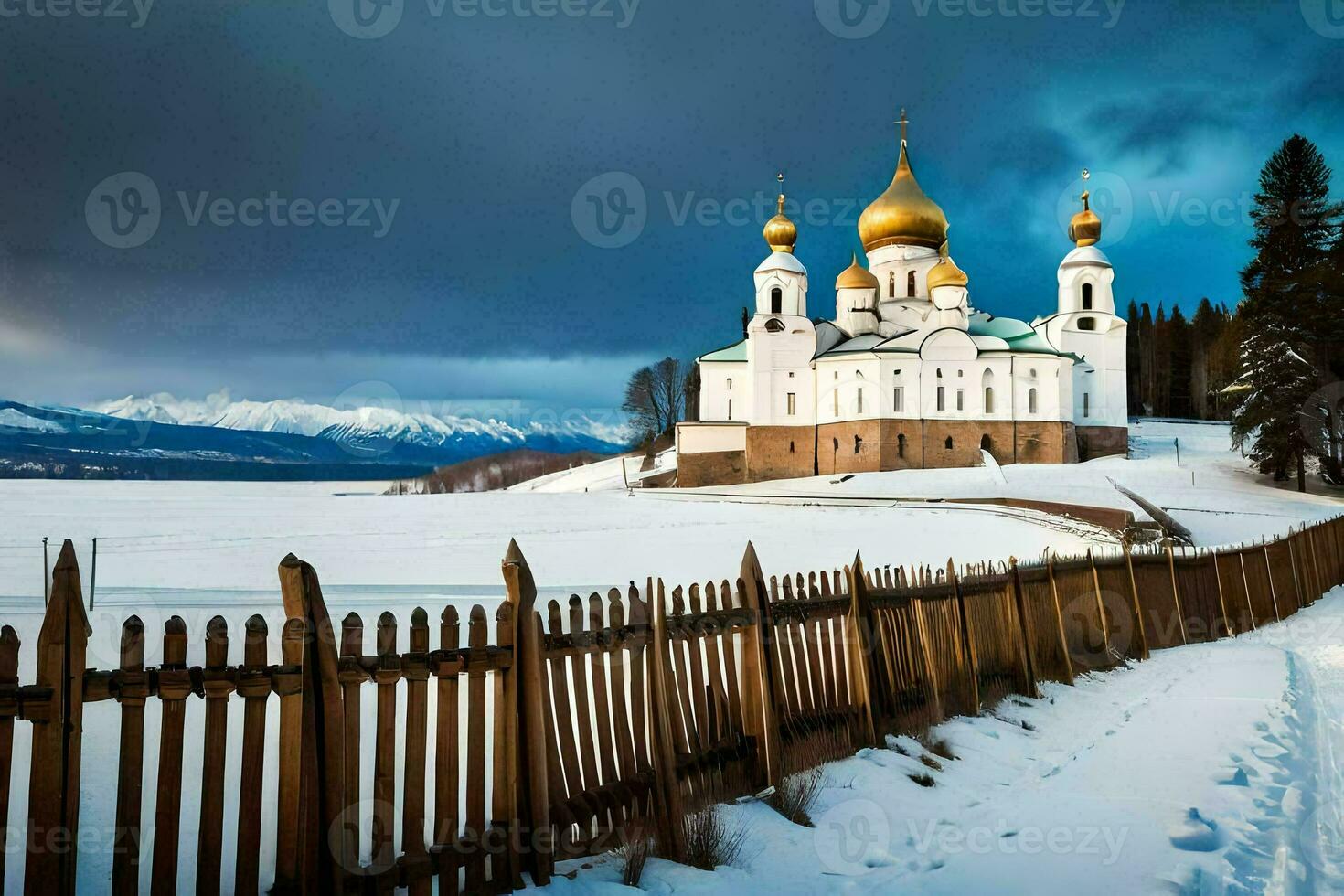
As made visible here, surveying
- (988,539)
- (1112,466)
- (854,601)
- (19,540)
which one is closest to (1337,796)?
(854,601)

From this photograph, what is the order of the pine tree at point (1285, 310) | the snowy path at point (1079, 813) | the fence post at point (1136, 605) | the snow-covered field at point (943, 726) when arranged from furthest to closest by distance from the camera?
the pine tree at point (1285, 310), the fence post at point (1136, 605), the snow-covered field at point (943, 726), the snowy path at point (1079, 813)

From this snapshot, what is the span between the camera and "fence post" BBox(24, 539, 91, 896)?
10.7ft

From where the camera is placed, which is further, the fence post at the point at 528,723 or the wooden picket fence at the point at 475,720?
the fence post at the point at 528,723

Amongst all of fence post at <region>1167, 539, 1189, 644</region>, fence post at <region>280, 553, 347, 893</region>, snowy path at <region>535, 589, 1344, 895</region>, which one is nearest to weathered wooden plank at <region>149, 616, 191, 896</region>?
fence post at <region>280, 553, 347, 893</region>

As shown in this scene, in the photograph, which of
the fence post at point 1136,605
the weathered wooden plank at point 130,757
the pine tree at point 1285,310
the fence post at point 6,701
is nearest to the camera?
the fence post at point 6,701

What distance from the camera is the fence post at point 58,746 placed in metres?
3.27

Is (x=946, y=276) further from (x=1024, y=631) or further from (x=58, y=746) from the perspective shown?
(x=58, y=746)

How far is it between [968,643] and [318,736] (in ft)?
20.9

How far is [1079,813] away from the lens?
5.88m

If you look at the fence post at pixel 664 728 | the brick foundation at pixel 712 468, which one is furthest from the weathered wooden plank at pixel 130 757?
the brick foundation at pixel 712 468

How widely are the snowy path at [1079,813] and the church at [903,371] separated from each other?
48691 mm

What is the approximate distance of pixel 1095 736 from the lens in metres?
8.14

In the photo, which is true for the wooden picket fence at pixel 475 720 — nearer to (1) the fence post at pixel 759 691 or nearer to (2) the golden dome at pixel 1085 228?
(1) the fence post at pixel 759 691

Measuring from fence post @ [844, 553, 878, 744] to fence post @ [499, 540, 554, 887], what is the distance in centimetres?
315
